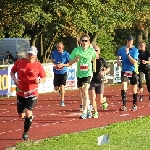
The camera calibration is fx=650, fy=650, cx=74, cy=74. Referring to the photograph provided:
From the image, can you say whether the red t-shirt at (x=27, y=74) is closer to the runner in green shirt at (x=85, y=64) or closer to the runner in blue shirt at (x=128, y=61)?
the runner in green shirt at (x=85, y=64)

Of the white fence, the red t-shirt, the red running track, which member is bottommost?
the red running track

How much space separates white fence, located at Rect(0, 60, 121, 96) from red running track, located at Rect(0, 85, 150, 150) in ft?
4.13

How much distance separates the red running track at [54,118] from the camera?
14.1 metres

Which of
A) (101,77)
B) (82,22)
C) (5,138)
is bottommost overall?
(5,138)

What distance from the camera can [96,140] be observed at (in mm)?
12664

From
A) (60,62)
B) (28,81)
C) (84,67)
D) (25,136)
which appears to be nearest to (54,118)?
(84,67)

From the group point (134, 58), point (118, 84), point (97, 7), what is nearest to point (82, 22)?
point (97, 7)

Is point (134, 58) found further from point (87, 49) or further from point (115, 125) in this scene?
point (115, 125)

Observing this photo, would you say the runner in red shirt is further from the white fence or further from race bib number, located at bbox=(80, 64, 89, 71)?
the white fence

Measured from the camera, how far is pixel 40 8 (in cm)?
3366

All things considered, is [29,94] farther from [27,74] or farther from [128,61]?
[128,61]

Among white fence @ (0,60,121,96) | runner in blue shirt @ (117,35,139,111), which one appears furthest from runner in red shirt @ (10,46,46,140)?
white fence @ (0,60,121,96)

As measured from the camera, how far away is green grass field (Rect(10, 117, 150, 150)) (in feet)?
38.8

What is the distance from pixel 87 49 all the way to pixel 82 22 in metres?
18.1
